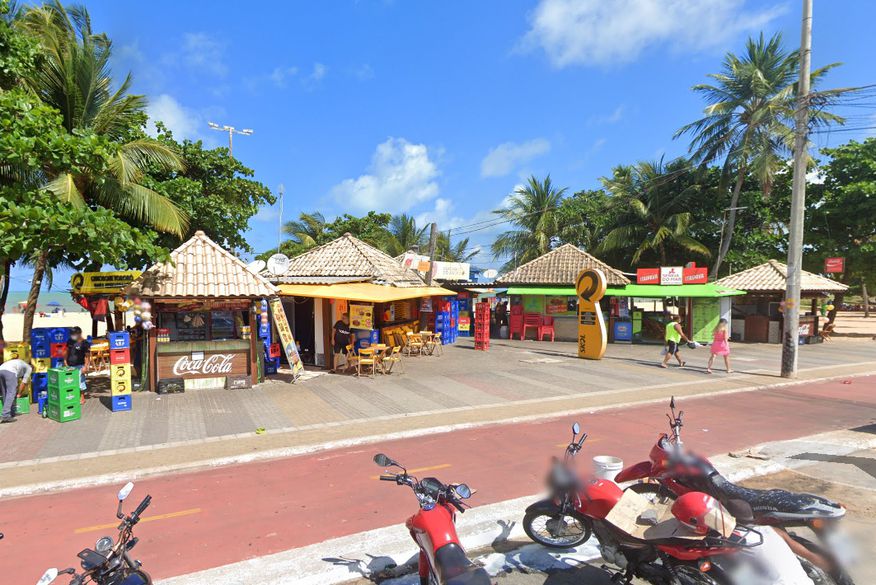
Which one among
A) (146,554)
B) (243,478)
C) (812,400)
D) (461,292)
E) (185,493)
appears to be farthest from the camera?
(461,292)

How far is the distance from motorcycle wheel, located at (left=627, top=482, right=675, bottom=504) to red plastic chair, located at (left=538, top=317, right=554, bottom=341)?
62.2ft

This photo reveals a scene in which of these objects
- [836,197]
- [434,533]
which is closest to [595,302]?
[434,533]

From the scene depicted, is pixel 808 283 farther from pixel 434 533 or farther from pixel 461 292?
pixel 434 533

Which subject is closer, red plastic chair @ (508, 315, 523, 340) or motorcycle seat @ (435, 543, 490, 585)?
motorcycle seat @ (435, 543, 490, 585)

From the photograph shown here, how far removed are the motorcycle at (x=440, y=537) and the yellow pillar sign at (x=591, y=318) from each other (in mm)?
14575

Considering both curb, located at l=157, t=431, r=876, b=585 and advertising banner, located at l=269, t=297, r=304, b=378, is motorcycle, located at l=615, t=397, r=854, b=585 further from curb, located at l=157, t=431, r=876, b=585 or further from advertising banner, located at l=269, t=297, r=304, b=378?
advertising banner, located at l=269, t=297, r=304, b=378

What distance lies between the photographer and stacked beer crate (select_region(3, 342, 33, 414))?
399 inches

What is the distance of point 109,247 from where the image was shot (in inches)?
388

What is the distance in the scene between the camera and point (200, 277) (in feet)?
41.4

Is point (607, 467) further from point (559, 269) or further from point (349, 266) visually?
point (559, 269)

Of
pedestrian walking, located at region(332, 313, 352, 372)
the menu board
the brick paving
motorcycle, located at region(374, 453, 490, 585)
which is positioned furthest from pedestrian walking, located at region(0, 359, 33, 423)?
motorcycle, located at region(374, 453, 490, 585)

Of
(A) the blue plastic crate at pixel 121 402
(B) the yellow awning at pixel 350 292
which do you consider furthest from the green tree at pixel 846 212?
(A) the blue plastic crate at pixel 121 402

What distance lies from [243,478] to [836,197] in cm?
3151

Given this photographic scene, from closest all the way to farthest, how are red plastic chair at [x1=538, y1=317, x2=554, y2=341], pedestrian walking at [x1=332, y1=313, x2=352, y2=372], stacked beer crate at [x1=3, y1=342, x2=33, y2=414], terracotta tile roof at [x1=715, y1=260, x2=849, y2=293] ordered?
stacked beer crate at [x1=3, y1=342, x2=33, y2=414]
pedestrian walking at [x1=332, y1=313, x2=352, y2=372]
terracotta tile roof at [x1=715, y1=260, x2=849, y2=293]
red plastic chair at [x1=538, y1=317, x2=554, y2=341]
